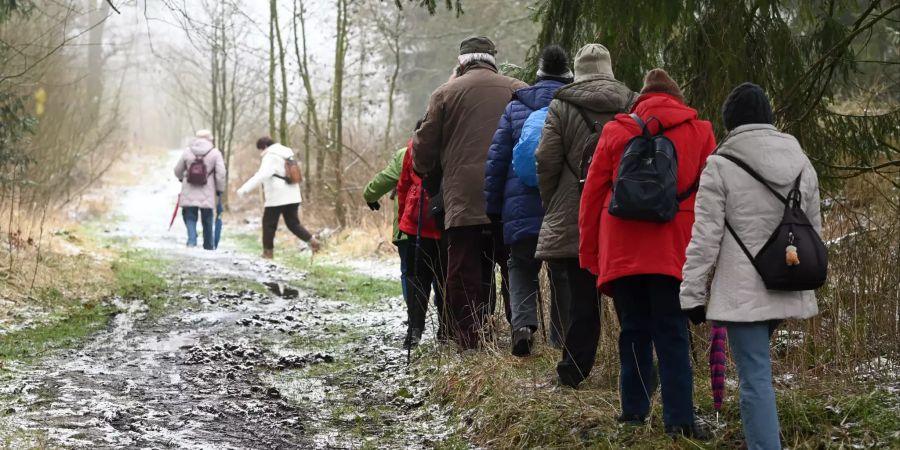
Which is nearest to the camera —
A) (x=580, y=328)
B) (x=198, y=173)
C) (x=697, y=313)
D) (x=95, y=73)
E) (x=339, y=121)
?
(x=697, y=313)

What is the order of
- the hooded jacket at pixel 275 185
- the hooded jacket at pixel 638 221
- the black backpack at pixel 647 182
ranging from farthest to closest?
the hooded jacket at pixel 275 185, the hooded jacket at pixel 638 221, the black backpack at pixel 647 182

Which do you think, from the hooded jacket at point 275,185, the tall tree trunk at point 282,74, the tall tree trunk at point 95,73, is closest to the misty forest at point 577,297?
the hooded jacket at point 275,185

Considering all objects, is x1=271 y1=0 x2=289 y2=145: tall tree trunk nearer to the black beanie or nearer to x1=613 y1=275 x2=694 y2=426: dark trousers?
x1=613 y1=275 x2=694 y2=426: dark trousers

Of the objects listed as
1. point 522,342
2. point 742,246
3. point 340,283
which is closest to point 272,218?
point 340,283

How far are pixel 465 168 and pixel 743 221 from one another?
2.91m

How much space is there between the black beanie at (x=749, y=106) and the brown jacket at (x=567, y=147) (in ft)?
4.53

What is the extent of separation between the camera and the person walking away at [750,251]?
3875 millimetres

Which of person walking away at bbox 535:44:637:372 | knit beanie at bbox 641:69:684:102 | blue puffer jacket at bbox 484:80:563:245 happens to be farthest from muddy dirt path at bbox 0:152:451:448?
knit beanie at bbox 641:69:684:102

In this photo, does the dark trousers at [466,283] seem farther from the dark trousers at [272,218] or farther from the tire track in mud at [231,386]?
the dark trousers at [272,218]

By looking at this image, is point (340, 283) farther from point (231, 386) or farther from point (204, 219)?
point (231, 386)

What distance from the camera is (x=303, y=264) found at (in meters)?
14.8

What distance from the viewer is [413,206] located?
7211 mm

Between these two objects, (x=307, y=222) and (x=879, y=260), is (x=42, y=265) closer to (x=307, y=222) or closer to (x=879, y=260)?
(x=879, y=260)

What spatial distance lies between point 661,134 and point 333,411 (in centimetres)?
260
